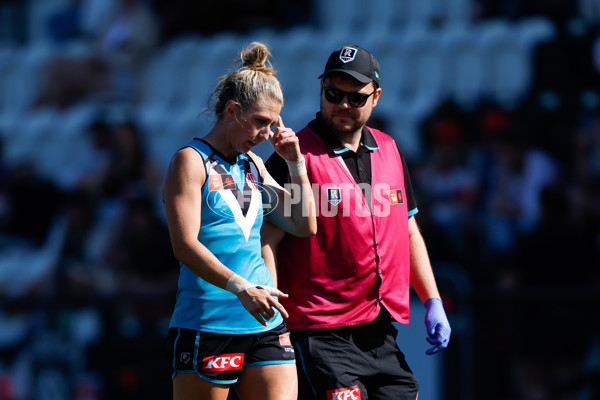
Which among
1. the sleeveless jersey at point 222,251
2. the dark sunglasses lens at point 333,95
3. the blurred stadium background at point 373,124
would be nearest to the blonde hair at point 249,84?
the sleeveless jersey at point 222,251

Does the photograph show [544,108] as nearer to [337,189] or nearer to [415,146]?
[415,146]

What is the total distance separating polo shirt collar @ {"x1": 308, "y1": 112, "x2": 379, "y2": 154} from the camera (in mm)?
4398

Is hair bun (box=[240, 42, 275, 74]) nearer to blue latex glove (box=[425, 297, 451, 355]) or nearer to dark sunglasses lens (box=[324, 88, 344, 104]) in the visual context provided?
dark sunglasses lens (box=[324, 88, 344, 104])

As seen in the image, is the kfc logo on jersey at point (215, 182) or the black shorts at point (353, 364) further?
the black shorts at point (353, 364)

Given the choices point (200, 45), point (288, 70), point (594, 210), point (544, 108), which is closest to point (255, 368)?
point (594, 210)

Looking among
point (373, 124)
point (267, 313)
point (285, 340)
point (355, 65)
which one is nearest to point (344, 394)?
point (285, 340)

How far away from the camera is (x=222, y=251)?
153 inches

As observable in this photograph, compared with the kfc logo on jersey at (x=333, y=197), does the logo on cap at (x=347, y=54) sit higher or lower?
higher

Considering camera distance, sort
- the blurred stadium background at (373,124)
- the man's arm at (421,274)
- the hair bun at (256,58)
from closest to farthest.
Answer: the hair bun at (256,58) < the man's arm at (421,274) < the blurred stadium background at (373,124)

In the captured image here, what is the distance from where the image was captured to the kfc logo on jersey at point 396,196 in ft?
14.5

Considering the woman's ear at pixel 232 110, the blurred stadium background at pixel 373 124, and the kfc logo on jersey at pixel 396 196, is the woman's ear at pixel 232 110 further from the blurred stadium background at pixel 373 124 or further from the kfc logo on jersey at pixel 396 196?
the blurred stadium background at pixel 373 124

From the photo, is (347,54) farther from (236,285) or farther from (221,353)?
(221,353)

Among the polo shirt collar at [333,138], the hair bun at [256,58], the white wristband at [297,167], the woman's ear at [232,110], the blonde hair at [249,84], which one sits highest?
the hair bun at [256,58]

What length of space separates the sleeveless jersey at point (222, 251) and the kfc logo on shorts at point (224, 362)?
0.10 metres
